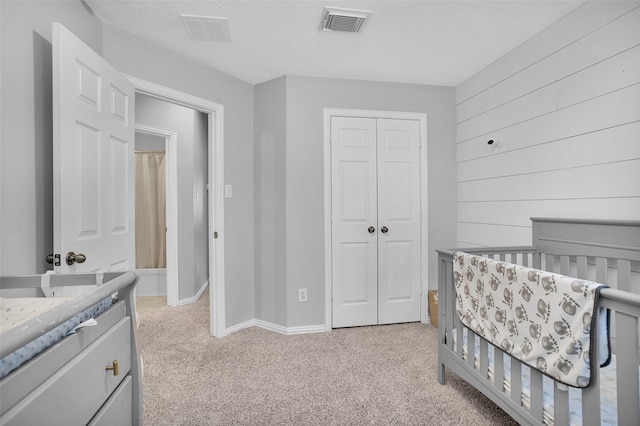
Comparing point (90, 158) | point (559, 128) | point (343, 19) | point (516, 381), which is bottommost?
point (516, 381)

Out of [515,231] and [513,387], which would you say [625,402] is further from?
[515,231]

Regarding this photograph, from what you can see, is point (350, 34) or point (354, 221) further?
point (354, 221)

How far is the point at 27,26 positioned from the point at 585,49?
2.85 meters

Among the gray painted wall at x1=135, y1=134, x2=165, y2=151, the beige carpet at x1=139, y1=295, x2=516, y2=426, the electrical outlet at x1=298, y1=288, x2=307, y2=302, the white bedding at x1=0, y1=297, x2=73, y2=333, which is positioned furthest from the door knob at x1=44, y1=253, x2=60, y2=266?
the gray painted wall at x1=135, y1=134, x2=165, y2=151

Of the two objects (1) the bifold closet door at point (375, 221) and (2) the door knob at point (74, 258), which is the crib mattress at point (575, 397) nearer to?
(1) the bifold closet door at point (375, 221)

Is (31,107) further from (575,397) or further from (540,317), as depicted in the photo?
(575,397)

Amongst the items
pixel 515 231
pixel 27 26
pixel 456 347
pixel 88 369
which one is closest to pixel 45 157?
pixel 27 26

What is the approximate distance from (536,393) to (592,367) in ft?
1.05

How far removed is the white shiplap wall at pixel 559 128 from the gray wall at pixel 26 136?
2.84 meters

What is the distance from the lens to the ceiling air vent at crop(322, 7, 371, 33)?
193 centimetres

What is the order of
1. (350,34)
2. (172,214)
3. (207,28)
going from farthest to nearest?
1. (172,214)
2. (350,34)
3. (207,28)

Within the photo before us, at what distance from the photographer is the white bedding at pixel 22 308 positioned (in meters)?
0.89

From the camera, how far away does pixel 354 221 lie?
9.74 ft

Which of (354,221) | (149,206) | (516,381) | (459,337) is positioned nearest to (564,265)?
(459,337)
